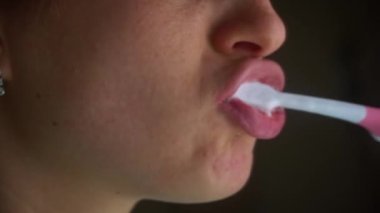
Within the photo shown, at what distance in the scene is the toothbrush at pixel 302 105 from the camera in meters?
0.43

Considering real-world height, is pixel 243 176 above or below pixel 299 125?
above

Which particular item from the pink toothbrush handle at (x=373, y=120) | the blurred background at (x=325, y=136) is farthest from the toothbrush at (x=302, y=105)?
the blurred background at (x=325, y=136)

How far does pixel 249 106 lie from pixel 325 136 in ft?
1.60

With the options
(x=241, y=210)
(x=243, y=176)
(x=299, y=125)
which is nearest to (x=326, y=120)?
(x=299, y=125)

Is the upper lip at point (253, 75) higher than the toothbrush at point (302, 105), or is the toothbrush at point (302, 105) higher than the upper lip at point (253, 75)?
the upper lip at point (253, 75)

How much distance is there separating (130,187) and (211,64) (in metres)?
0.12

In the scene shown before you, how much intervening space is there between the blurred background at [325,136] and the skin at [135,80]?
0.44 metres

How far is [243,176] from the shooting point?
1.50 ft

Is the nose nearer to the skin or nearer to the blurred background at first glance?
the skin

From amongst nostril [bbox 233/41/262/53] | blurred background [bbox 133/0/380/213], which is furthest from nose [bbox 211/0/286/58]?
blurred background [bbox 133/0/380/213]

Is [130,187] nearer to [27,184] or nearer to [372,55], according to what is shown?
[27,184]

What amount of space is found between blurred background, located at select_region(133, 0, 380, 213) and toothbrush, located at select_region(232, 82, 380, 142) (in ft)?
1.36

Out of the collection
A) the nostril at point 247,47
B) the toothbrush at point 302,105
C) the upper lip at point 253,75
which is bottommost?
the toothbrush at point 302,105

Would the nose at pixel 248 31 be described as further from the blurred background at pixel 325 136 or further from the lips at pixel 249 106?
the blurred background at pixel 325 136
